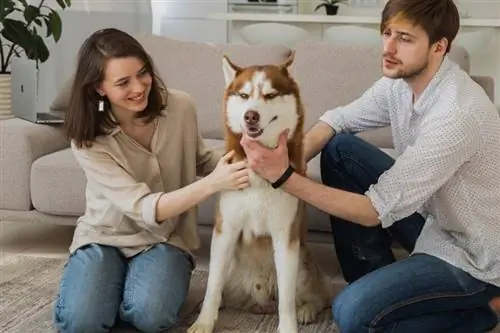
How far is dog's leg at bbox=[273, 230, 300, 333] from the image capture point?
196 centimetres

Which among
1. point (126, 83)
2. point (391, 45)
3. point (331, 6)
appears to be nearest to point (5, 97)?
point (126, 83)

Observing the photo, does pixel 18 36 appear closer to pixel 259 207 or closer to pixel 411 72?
pixel 259 207

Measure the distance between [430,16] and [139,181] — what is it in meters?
0.91

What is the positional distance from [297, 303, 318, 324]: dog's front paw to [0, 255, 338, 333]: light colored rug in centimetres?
2

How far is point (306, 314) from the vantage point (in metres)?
2.13

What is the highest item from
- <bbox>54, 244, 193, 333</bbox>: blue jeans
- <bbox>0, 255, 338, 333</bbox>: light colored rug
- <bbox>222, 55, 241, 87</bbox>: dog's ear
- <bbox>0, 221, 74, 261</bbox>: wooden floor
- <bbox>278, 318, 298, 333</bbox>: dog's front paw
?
<bbox>222, 55, 241, 87</bbox>: dog's ear

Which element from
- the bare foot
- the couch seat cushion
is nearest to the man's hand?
the bare foot

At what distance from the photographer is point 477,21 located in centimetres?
446

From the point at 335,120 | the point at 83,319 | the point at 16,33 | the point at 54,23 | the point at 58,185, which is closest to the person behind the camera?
the point at 83,319

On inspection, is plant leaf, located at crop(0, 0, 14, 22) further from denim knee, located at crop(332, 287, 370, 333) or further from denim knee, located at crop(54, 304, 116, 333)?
denim knee, located at crop(332, 287, 370, 333)

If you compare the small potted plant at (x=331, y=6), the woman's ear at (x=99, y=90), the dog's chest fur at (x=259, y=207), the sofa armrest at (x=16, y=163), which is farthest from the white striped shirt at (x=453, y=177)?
the small potted plant at (x=331, y=6)

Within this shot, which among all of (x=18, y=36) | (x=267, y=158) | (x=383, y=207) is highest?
(x=18, y=36)

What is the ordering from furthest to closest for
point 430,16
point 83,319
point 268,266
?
1. point 268,266
2. point 83,319
3. point 430,16

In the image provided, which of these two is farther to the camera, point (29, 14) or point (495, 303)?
point (29, 14)
